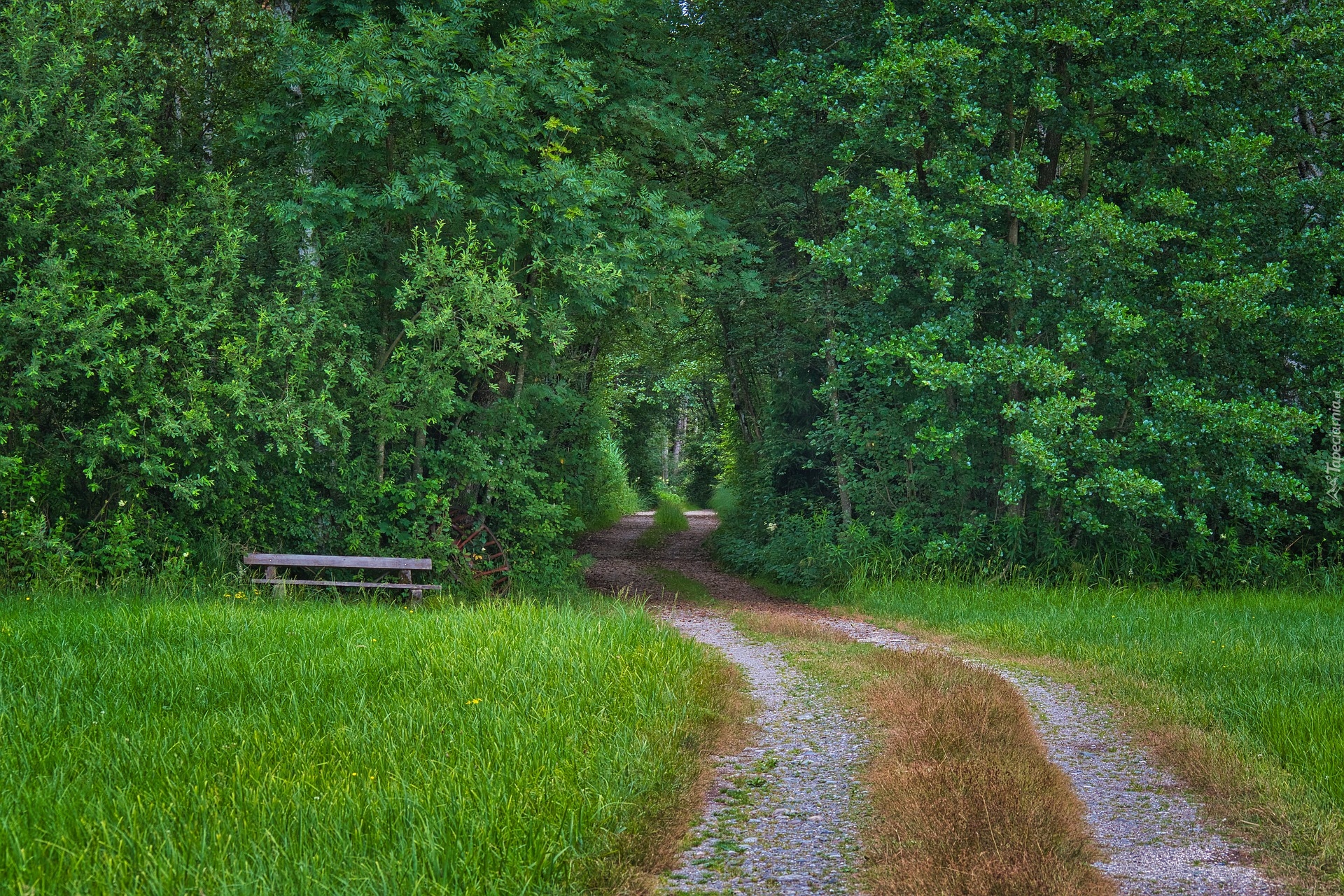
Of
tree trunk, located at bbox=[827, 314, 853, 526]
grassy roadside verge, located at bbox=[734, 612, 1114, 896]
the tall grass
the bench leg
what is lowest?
the tall grass

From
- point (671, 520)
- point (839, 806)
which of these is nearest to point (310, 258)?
point (839, 806)

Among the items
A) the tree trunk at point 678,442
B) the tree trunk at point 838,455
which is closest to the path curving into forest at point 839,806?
the tree trunk at point 838,455

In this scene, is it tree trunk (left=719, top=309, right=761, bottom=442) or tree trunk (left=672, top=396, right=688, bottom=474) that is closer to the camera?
tree trunk (left=719, top=309, right=761, bottom=442)

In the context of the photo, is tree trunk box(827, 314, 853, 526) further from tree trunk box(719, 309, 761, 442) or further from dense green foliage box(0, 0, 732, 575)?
tree trunk box(719, 309, 761, 442)

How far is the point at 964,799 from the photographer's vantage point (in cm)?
422

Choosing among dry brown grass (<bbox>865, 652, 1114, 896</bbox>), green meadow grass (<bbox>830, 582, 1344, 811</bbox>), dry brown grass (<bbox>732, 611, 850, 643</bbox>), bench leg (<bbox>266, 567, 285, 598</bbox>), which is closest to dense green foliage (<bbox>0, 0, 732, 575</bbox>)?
bench leg (<bbox>266, 567, 285, 598</bbox>)

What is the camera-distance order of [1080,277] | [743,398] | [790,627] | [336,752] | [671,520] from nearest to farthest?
[336,752] < [790,627] < [1080,277] < [743,398] < [671,520]

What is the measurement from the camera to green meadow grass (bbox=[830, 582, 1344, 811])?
5.36 m

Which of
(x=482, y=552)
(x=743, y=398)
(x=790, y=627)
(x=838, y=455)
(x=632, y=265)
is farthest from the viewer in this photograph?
(x=743, y=398)

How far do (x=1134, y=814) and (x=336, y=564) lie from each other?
9.34 metres

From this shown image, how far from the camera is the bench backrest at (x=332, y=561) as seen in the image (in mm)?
11297

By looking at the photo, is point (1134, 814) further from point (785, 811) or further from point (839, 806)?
point (785, 811)

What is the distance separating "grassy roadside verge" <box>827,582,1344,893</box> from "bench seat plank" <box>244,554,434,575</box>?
5.83 m

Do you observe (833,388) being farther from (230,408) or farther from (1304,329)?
(230,408)
